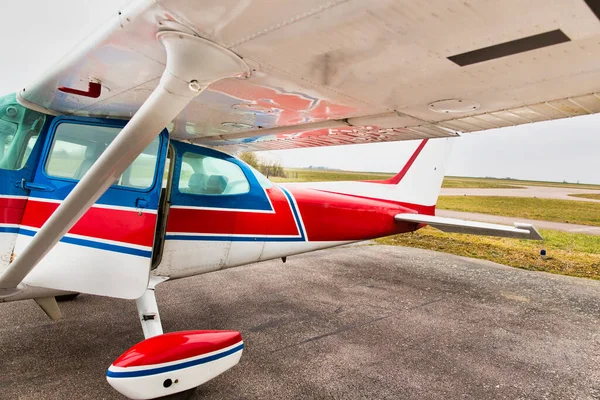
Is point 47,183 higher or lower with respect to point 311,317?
higher

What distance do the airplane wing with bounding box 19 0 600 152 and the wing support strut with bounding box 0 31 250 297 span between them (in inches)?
2.9

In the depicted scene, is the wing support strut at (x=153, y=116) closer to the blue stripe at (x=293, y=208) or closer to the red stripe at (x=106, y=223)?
the red stripe at (x=106, y=223)

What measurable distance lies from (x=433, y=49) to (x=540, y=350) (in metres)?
3.60

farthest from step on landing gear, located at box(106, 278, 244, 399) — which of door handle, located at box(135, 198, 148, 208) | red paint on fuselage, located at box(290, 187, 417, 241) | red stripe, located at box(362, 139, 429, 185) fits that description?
red stripe, located at box(362, 139, 429, 185)

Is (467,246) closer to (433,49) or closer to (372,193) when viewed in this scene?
(372,193)

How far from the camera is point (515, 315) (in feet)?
14.3

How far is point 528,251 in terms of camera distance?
8.73 meters

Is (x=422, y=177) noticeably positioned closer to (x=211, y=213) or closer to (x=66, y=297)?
(x=211, y=213)

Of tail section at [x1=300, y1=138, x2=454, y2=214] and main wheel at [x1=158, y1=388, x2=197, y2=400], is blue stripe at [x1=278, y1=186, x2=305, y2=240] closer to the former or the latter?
tail section at [x1=300, y1=138, x2=454, y2=214]

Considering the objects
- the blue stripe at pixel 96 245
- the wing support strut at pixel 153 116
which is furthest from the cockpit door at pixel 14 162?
the wing support strut at pixel 153 116

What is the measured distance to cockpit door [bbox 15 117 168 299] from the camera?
8.31 feet

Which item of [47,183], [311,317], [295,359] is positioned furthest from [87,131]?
[311,317]

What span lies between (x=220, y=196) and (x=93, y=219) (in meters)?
1.22

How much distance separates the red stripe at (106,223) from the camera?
2566 mm
